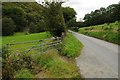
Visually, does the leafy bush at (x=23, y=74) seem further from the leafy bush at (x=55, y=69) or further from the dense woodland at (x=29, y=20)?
the dense woodland at (x=29, y=20)

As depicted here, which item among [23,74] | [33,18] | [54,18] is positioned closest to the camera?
[23,74]

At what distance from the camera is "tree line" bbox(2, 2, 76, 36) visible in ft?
115

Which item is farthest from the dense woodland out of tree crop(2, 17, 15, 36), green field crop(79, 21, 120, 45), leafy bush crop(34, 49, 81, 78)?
leafy bush crop(34, 49, 81, 78)

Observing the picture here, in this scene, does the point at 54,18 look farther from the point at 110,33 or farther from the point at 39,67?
the point at 39,67

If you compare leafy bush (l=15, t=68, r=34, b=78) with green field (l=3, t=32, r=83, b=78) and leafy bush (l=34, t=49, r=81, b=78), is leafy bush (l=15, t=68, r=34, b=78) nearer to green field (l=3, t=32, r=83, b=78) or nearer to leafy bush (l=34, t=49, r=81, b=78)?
green field (l=3, t=32, r=83, b=78)

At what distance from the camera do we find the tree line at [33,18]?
34969 mm

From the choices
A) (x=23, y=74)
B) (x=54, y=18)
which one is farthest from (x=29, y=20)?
(x=23, y=74)

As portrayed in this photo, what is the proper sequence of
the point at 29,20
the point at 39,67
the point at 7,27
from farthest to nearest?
the point at 29,20 < the point at 7,27 < the point at 39,67

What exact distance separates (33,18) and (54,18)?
82181 millimetres

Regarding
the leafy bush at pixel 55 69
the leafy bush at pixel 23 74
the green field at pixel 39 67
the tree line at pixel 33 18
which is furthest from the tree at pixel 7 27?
the leafy bush at pixel 23 74

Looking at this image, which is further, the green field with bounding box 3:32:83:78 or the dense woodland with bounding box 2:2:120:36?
the dense woodland with bounding box 2:2:120:36

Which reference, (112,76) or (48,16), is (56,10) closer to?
(48,16)

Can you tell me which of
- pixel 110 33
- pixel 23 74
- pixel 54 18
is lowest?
pixel 23 74

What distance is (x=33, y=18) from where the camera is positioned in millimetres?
115688
